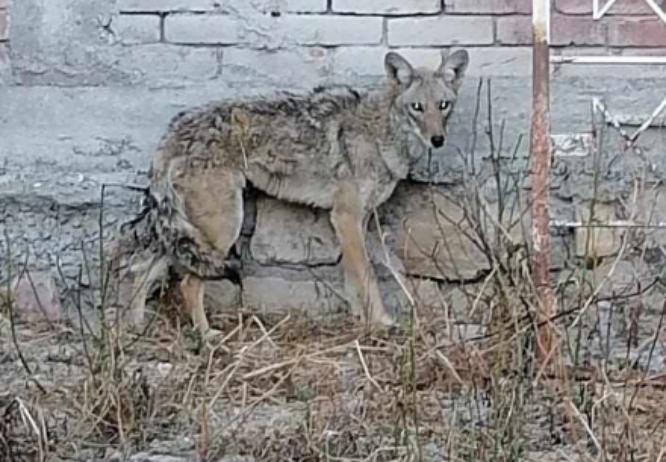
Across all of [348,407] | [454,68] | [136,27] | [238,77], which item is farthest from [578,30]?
[348,407]

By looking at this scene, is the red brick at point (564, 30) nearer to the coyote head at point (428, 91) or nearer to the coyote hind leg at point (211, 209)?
the coyote head at point (428, 91)

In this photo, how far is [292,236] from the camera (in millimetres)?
6344

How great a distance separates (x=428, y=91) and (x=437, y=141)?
22cm

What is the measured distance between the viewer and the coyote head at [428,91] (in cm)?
602

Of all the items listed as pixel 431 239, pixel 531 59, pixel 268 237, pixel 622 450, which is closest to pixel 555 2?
pixel 531 59

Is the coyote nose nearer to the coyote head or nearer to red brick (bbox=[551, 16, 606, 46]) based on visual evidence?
the coyote head

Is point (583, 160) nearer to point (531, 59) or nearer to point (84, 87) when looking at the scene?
point (531, 59)

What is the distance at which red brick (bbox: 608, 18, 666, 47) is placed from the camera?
6.03 metres

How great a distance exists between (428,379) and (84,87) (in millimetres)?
2175

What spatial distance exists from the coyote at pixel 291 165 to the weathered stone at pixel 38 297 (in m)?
0.38

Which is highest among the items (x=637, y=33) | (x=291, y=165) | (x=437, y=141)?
(x=637, y=33)

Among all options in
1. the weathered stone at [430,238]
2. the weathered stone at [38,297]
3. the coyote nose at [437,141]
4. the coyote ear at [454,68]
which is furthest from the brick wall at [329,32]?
the weathered stone at [38,297]

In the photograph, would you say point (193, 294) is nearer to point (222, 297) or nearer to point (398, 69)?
point (222, 297)

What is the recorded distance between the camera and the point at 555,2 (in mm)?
6043
